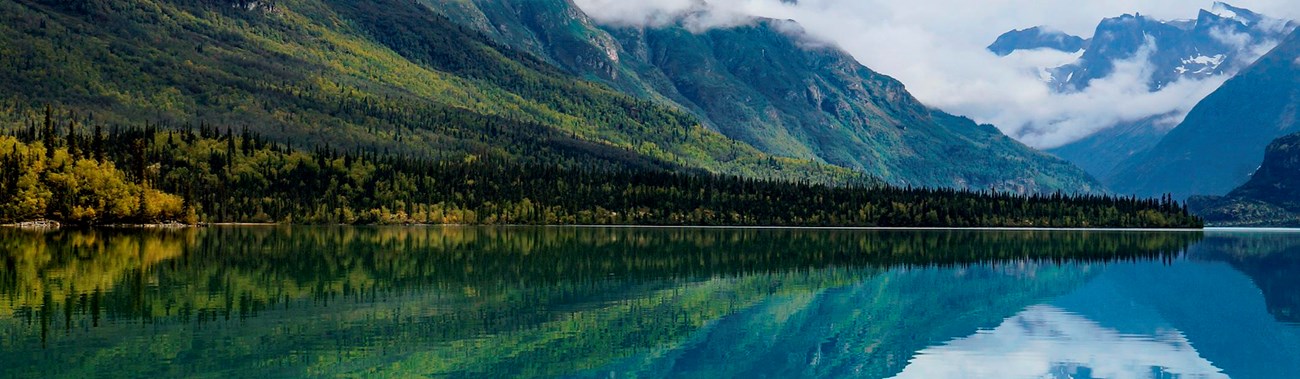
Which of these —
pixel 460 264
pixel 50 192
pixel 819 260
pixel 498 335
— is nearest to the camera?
pixel 498 335

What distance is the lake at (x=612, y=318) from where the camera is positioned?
160 ft

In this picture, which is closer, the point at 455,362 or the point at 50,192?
the point at 455,362

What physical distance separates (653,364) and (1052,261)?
328 feet

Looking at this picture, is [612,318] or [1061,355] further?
[612,318]

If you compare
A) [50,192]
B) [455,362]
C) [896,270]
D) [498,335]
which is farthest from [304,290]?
[50,192]

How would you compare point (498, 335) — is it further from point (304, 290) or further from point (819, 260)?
point (819, 260)

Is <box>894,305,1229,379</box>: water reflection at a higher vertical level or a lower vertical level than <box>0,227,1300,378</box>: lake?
lower

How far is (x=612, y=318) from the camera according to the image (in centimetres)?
6550

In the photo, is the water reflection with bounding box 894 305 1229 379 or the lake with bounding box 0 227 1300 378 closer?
the lake with bounding box 0 227 1300 378

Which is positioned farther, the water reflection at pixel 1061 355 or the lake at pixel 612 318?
the water reflection at pixel 1061 355

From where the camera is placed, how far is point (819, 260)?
130 meters

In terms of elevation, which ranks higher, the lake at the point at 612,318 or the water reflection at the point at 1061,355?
the lake at the point at 612,318

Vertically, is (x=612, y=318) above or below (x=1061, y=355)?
above

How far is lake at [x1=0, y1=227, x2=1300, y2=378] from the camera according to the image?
48.9 meters
